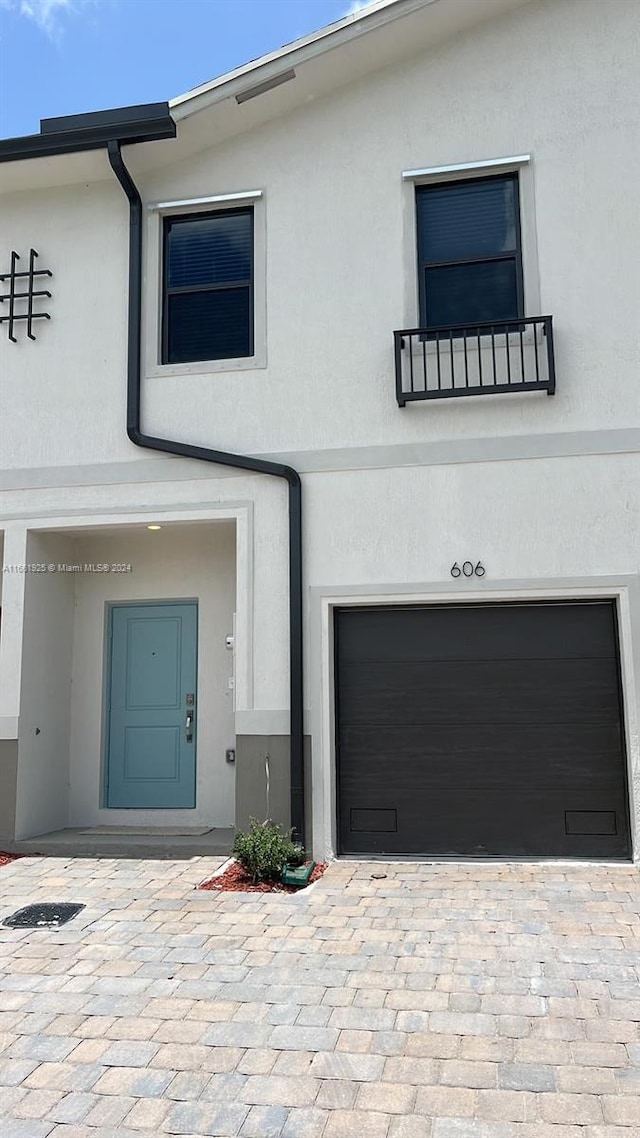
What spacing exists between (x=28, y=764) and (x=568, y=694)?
16.1ft

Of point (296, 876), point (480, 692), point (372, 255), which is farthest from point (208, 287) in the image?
point (296, 876)

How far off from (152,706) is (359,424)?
139 inches

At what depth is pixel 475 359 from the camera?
7.38m

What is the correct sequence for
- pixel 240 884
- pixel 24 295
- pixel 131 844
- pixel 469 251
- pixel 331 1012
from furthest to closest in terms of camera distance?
pixel 24 295 < pixel 469 251 < pixel 131 844 < pixel 240 884 < pixel 331 1012

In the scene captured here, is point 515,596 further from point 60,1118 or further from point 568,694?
point 60,1118

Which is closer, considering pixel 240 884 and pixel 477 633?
pixel 240 884

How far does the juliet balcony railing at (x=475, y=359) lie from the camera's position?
723 cm

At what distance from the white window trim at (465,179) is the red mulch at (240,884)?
4.77 metres

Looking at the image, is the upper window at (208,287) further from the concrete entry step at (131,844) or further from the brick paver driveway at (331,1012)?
the brick paver driveway at (331,1012)

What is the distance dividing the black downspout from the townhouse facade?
3 centimetres

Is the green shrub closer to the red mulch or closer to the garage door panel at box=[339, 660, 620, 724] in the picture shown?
the red mulch

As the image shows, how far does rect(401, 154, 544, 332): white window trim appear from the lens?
7449 mm

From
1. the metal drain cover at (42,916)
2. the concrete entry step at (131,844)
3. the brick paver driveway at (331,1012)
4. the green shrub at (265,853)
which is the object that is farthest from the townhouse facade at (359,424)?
the metal drain cover at (42,916)

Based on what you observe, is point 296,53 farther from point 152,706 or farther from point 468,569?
point 152,706
